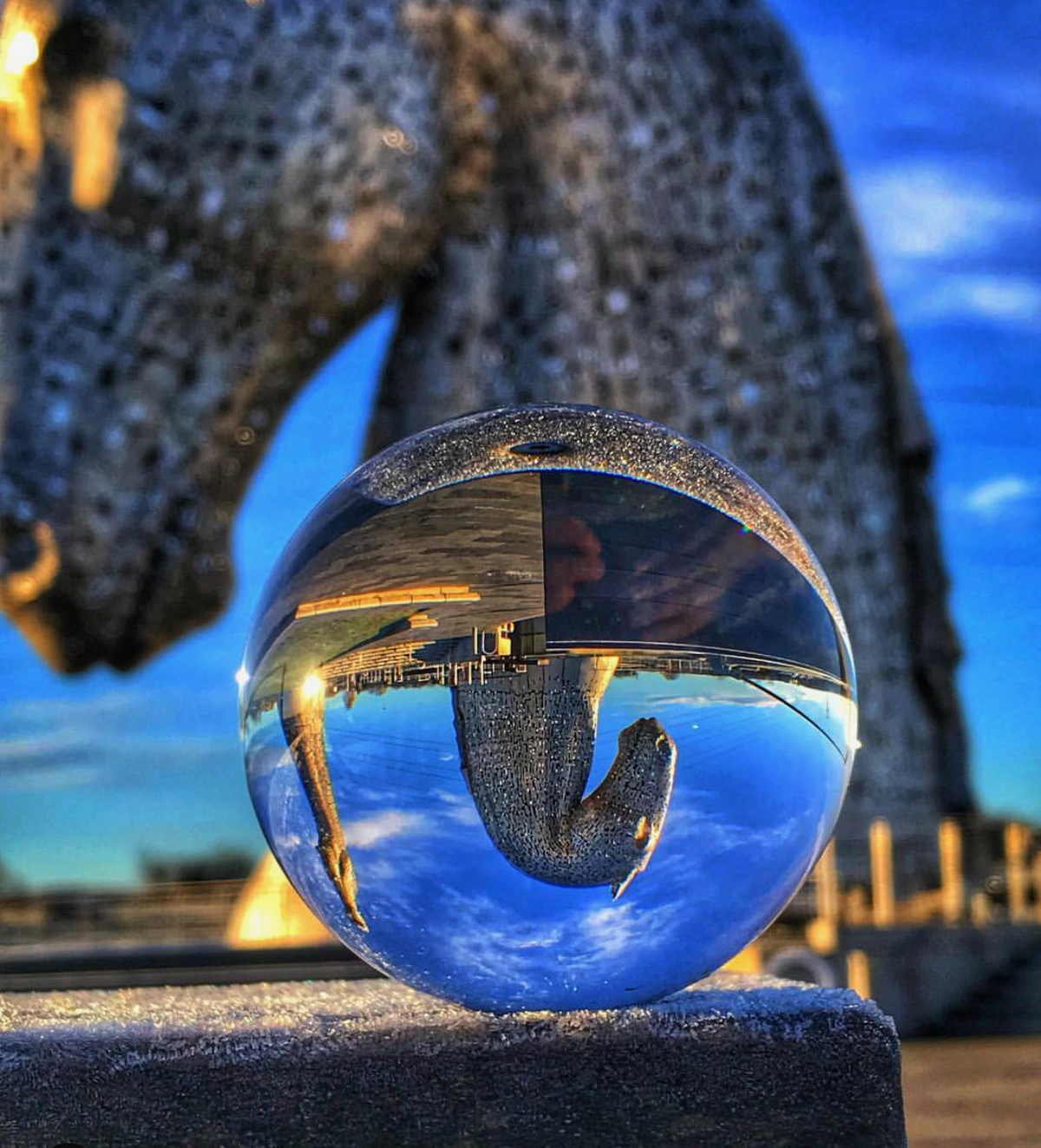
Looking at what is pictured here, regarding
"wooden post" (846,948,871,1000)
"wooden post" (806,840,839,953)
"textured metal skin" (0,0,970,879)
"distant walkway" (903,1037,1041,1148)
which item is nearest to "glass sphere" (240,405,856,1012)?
"distant walkway" (903,1037,1041,1148)

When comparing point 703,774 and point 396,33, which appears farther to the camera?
point 396,33

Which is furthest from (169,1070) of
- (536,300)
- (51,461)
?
(536,300)

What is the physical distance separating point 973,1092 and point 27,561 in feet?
14.3

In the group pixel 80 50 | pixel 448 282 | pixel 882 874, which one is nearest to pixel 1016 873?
pixel 882 874

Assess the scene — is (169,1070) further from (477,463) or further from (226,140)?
(226,140)

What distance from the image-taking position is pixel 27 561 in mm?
6441

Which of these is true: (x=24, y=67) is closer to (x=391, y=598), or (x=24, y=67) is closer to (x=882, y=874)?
(x=882, y=874)

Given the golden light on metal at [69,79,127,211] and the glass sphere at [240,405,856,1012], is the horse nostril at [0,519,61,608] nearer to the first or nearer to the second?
the golden light on metal at [69,79,127,211]

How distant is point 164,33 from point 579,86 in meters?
1.91

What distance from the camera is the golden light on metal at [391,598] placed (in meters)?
1.32

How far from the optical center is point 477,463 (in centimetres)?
143

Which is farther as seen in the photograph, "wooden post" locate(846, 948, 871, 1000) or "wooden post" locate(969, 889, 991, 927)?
"wooden post" locate(969, 889, 991, 927)

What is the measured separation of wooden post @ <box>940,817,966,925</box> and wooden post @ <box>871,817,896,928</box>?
0.26m

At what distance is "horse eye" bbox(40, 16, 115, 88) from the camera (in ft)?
21.1
